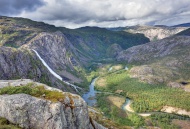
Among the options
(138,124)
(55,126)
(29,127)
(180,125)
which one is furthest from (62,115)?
(180,125)

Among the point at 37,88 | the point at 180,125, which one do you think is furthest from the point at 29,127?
the point at 180,125

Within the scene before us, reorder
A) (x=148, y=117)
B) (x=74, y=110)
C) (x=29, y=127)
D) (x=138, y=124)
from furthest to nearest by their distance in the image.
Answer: (x=148, y=117)
(x=138, y=124)
(x=74, y=110)
(x=29, y=127)

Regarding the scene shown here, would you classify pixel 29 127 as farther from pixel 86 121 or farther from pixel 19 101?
pixel 86 121

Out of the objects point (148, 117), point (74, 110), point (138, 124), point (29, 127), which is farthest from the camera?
point (148, 117)

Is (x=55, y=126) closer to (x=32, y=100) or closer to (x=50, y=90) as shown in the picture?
(x=32, y=100)

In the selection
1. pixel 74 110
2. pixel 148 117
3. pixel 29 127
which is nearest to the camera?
pixel 29 127

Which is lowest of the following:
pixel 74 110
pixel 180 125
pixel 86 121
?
pixel 180 125

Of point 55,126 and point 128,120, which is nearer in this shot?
point 55,126

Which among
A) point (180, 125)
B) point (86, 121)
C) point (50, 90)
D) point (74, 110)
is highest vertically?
point (50, 90)

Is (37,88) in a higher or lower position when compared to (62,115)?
higher
